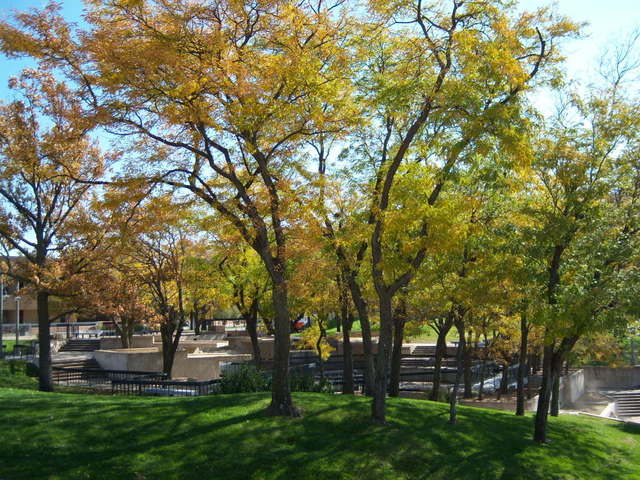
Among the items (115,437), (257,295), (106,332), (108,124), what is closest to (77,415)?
(115,437)

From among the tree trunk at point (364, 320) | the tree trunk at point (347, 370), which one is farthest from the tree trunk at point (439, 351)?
the tree trunk at point (347, 370)

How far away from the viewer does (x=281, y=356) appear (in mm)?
13047

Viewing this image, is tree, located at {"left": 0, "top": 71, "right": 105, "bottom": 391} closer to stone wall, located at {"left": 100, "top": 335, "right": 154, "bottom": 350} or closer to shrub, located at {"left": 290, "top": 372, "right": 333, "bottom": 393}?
shrub, located at {"left": 290, "top": 372, "right": 333, "bottom": 393}

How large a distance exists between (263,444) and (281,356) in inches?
85.1

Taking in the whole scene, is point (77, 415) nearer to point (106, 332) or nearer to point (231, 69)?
point (231, 69)

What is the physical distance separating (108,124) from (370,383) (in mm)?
10636

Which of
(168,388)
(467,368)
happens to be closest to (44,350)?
(168,388)

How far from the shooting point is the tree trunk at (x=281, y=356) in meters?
12.9

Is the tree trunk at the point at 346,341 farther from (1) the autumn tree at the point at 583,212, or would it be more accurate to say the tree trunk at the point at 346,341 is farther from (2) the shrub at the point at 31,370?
(2) the shrub at the point at 31,370

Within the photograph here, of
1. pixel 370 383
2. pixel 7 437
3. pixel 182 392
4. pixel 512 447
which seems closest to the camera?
pixel 7 437

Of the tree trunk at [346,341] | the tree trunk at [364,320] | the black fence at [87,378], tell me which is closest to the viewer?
the tree trunk at [364,320]

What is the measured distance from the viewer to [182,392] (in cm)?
2091

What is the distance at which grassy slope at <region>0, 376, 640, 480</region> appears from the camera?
33.1ft

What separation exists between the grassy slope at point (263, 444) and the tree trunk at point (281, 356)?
387mm
